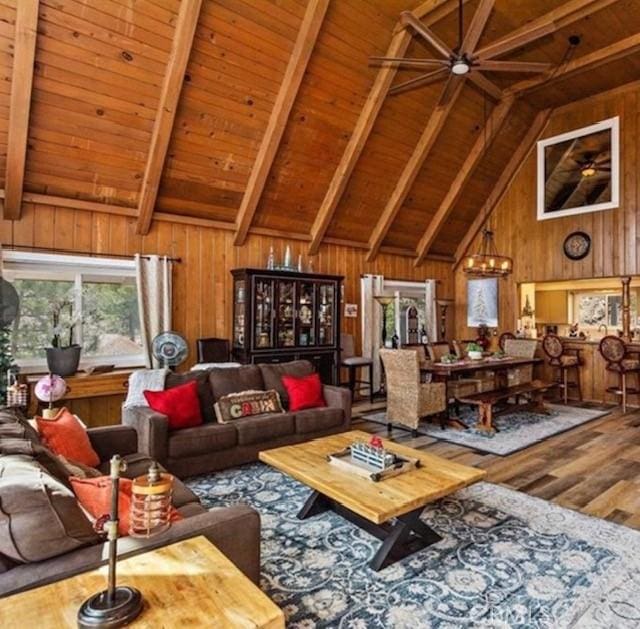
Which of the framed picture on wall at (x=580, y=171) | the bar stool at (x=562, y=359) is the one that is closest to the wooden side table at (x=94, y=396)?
the bar stool at (x=562, y=359)

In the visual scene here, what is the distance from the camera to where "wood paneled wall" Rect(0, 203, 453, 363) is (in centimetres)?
475

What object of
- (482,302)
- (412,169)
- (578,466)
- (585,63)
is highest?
(585,63)

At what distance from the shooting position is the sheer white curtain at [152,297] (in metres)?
5.27

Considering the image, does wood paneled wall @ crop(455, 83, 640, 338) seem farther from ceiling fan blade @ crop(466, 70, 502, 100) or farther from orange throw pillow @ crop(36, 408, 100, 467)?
orange throw pillow @ crop(36, 408, 100, 467)

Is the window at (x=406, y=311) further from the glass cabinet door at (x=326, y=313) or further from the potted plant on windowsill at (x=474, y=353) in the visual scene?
the potted plant on windowsill at (x=474, y=353)

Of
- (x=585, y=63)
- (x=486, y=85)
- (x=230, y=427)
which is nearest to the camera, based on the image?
(x=230, y=427)

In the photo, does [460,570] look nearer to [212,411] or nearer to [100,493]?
[100,493]

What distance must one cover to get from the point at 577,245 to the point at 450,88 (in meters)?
4.01

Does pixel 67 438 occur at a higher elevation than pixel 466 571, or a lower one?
higher

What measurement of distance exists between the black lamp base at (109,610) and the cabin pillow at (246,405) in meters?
2.83

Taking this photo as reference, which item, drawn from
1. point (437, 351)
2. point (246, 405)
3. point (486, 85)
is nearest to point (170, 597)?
point (246, 405)

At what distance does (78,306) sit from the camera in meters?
5.03

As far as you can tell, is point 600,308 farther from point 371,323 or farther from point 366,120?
point 366,120

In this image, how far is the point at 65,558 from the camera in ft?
4.49
